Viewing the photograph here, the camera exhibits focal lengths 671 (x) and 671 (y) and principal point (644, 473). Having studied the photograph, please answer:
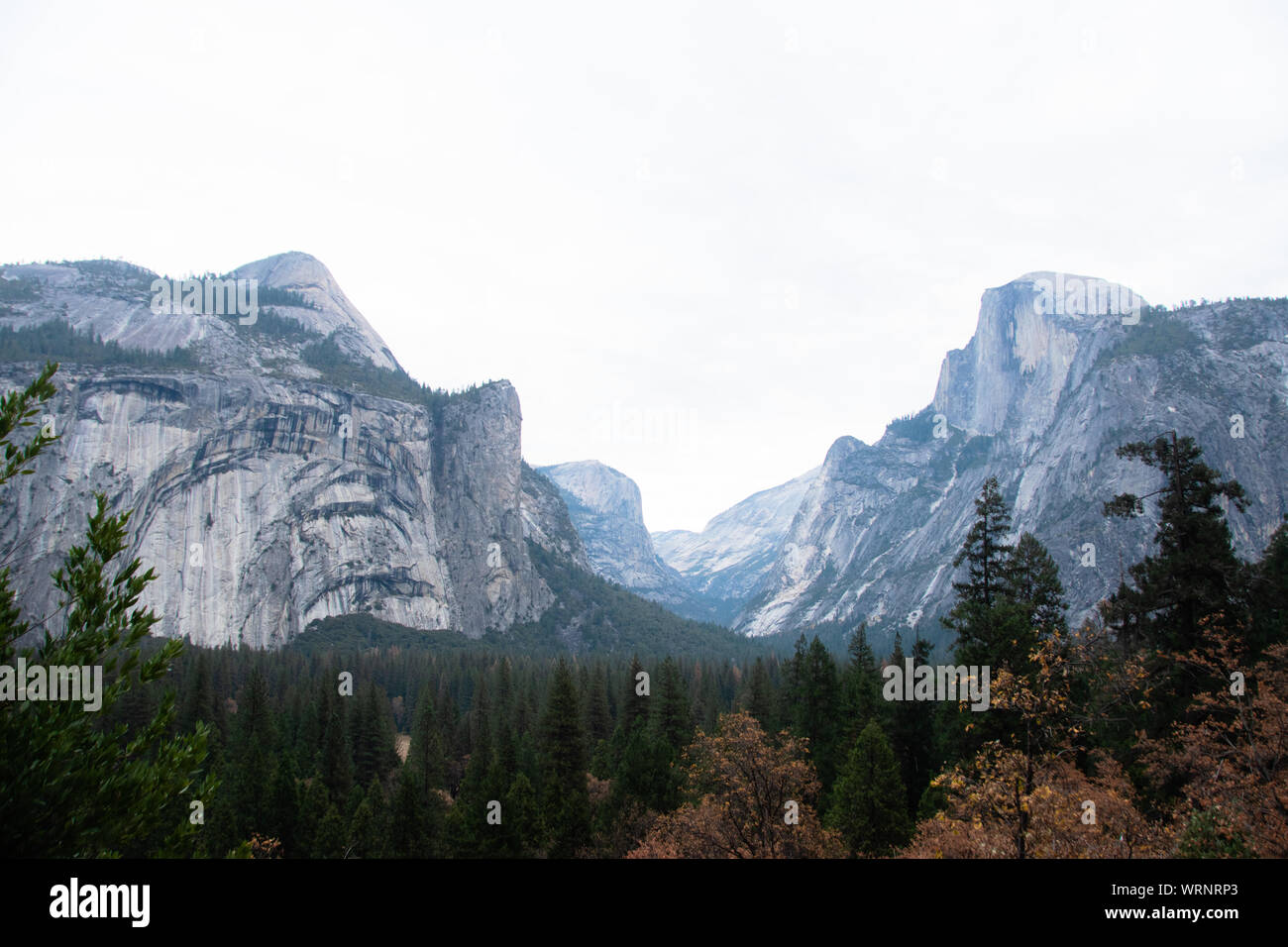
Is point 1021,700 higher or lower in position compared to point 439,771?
higher

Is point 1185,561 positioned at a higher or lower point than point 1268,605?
higher

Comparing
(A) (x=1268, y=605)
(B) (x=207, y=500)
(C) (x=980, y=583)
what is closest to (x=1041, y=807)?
(A) (x=1268, y=605)

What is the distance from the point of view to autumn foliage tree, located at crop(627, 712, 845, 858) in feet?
74.7

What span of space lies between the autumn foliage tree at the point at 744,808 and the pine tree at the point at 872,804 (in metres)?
5.98

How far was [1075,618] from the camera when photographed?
180m

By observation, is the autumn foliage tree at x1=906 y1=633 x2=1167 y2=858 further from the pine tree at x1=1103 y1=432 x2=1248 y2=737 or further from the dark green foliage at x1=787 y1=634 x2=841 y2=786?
the dark green foliage at x1=787 y1=634 x2=841 y2=786

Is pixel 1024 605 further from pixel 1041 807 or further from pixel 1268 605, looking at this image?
pixel 1041 807

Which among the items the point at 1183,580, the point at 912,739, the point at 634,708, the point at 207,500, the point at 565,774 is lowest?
the point at 565,774

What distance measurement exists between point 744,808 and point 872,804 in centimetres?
1074

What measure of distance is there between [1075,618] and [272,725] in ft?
630

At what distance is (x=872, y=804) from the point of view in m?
31.0

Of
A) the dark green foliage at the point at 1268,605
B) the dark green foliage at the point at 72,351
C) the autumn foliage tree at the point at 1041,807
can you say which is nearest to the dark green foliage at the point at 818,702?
the dark green foliage at the point at 1268,605
